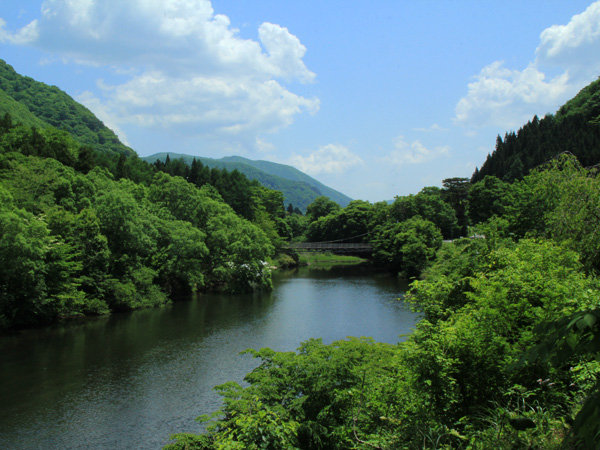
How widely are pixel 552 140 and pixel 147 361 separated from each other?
74.1 m

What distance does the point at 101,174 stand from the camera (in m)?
41.9

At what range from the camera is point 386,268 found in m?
65.1

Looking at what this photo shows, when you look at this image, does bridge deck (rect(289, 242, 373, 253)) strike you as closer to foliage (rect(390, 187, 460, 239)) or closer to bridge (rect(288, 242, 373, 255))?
bridge (rect(288, 242, 373, 255))

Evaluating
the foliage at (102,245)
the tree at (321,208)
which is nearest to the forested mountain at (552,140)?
the tree at (321,208)

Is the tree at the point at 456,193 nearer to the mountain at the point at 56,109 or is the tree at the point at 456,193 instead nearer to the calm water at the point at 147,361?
the calm water at the point at 147,361

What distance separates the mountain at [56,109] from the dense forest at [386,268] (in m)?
44.1

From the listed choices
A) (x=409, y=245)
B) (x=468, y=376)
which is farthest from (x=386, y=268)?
(x=468, y=376)

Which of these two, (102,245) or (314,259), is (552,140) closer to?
(314,259)

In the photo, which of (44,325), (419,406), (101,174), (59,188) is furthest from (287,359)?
(101,174)

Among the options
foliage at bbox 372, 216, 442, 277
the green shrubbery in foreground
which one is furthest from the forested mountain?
the green shrubbery in foreground

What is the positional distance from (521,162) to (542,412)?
75.6 m

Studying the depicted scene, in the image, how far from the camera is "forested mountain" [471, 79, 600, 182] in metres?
63.4

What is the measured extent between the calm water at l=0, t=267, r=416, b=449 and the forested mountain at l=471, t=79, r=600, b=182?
43863mm

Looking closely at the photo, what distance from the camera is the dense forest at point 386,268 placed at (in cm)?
733
